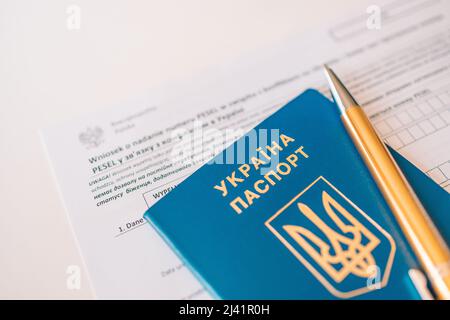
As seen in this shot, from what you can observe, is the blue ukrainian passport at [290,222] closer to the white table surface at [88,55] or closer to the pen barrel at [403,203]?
the pen barrel at [403,203]

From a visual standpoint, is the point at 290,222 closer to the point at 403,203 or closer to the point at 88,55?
the point at 403,203

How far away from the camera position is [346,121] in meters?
0.42

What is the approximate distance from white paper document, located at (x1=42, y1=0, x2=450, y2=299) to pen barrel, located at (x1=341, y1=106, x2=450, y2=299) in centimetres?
6

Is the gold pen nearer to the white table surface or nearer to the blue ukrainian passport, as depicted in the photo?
the blue ukrainian passport

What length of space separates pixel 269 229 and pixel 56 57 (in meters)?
0.45

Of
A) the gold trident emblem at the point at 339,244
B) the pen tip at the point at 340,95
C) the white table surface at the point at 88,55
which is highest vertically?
the white table surface at the point at 88,55

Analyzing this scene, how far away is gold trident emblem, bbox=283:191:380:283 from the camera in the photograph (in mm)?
340

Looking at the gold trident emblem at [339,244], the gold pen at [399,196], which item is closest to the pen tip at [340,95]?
the gold pen at [399,196]

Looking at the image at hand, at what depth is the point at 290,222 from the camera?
0.37 m

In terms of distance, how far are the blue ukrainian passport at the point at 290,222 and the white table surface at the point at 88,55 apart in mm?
168

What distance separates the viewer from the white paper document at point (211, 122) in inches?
15.2

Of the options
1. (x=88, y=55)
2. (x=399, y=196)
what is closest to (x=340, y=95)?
(x=399, y=196)

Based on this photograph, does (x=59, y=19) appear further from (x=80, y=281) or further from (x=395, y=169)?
(x=395, y=169)

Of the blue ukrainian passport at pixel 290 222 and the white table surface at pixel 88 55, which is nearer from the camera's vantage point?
the blue ukrainian passport at pixel 290 222
